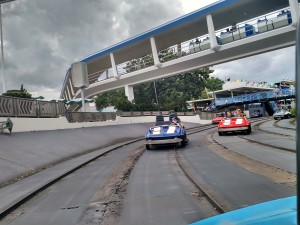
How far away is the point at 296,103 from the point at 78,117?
931 inches

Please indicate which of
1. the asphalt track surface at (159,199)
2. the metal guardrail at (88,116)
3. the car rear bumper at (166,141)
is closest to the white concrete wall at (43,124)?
the metal guardrail at (88,116)

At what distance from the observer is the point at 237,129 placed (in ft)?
65.7

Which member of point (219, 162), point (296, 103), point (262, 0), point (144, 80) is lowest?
point (219, 162)

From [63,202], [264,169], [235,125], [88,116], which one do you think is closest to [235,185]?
[264,169]

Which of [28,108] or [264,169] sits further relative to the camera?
[28,108]

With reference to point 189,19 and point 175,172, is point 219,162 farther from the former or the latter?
point 189,19

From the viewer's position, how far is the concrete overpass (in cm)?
3173

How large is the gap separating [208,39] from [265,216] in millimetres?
35263

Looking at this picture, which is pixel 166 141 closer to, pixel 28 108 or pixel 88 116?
pixel 28 108

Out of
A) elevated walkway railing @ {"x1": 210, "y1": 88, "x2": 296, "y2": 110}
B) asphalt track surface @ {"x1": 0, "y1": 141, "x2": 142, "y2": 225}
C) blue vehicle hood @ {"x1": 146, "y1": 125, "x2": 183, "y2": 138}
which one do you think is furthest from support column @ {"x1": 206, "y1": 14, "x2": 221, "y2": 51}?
asphalt track surface @ {"x1": 0, "y1": 141, "x2": 142, "y2": 225}

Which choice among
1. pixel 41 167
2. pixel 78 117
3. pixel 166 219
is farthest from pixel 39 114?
pixel 166 219

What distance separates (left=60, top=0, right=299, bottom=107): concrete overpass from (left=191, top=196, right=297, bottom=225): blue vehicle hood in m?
A: 27.3

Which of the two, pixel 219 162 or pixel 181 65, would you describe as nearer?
pixel 219 162

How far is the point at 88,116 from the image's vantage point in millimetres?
26297
